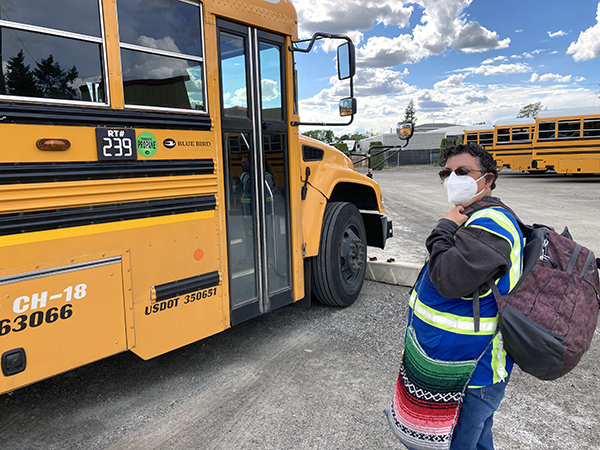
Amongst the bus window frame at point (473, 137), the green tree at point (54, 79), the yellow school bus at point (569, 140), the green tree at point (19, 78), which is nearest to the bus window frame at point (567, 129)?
the yellow school bus at point (569, 140)

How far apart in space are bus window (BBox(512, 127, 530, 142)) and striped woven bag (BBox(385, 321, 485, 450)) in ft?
72.3

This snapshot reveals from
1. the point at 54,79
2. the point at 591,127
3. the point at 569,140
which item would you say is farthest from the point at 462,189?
the point at 569,140

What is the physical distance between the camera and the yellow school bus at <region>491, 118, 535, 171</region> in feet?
68.4

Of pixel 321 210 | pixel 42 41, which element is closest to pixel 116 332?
pixel 42 41

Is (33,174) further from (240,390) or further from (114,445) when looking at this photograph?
(240,390)

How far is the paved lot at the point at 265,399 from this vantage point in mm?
2549

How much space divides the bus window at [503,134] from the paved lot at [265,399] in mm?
20071

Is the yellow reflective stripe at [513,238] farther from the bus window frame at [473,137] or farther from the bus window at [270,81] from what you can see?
the bus window frame at [473,137]

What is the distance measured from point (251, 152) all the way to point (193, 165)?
1.81ft

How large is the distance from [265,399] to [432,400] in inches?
60.9

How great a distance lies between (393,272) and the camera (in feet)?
17.4

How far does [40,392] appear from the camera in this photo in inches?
119

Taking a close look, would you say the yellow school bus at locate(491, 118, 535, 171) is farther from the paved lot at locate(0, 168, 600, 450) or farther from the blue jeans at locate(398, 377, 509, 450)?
the blue jeans at locate(398, 377, 509, 450)

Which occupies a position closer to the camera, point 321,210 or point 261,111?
point 261,111
